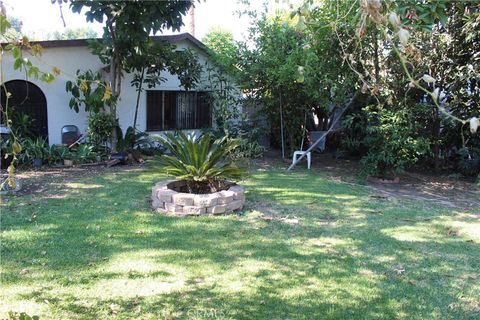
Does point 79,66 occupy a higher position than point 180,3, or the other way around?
point 180,3

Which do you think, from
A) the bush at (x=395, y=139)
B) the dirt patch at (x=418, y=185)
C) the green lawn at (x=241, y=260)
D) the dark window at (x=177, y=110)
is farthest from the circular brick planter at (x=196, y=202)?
the dark window at (x=177, y=110)

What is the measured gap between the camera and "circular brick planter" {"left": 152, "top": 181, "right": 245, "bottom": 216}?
18.9 feet

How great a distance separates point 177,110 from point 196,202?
7629mm

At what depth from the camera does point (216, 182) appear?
6559 mm

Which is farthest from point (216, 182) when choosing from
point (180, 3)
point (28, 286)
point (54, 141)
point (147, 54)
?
point (54, 141)

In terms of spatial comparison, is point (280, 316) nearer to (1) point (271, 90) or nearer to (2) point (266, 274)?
(2) point (266, 274)

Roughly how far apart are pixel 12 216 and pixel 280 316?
3828 millimetres

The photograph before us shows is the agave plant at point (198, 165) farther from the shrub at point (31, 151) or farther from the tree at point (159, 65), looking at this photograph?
the tree at point (159, 65)

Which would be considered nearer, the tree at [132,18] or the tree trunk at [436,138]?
the tree at [132,18]

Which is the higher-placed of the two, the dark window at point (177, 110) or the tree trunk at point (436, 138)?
the dark window at point (177, 110)

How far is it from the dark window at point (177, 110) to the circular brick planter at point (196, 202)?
22.0 feet

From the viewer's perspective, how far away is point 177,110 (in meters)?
13.0

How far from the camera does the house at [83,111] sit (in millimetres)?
10273

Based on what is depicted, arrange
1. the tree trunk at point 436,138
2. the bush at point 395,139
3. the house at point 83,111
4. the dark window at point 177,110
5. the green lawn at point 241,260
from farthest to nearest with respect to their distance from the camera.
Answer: the dark window at point 177,110 → the house at point 83,111 → the tree trunk at point 436,138 → the bush at point 395,139 → the green lawn at point 241,260
